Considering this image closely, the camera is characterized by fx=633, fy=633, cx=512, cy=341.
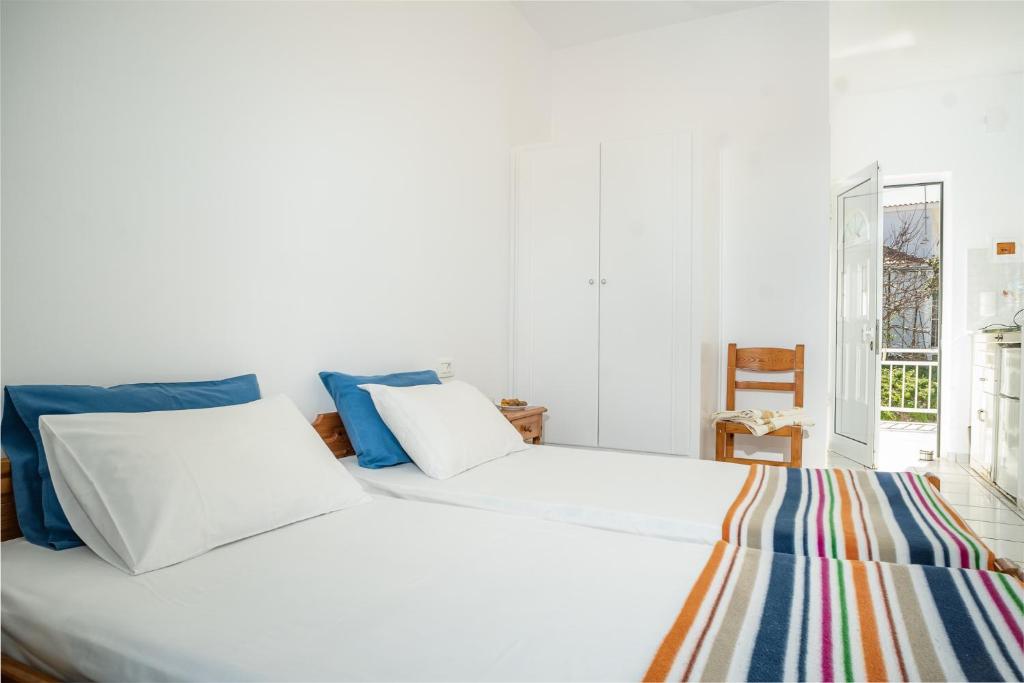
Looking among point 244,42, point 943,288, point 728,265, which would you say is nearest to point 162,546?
point 244,42

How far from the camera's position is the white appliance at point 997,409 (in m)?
3.78

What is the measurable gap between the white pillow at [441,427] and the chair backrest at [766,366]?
201 centimetres

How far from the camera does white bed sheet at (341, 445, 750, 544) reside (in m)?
1.66

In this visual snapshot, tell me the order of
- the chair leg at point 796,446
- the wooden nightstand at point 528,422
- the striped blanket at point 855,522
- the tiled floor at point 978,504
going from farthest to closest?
the chair leg at point 796,446 → the wooden nightstand at point 528,422 → the tiled floor at point 978,504 → the striped blanket at point 855,522

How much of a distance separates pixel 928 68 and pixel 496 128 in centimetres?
358

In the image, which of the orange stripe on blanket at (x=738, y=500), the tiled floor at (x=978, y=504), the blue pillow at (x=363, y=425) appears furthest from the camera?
the tiled floor at (x=978, y=504)

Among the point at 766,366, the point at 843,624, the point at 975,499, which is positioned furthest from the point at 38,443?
the point at 975,499

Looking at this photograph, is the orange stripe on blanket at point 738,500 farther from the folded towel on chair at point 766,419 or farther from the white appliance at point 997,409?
the white appliance at point 997,409

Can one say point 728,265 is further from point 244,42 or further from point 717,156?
point 244,42

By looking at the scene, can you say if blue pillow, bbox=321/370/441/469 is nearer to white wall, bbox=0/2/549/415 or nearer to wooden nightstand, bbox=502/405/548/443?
white wall, bbox=0/2/549/415

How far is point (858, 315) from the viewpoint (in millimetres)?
4539

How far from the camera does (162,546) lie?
128 cm

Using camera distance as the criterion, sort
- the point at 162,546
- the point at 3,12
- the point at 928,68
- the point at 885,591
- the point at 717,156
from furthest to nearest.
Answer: the point at 928,68, the point at 717,156, the point at 3,12, the point at 162,546, the point at 885,591

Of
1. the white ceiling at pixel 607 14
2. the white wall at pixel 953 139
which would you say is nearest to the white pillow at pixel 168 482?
the white ceiling at pixel 607 14
